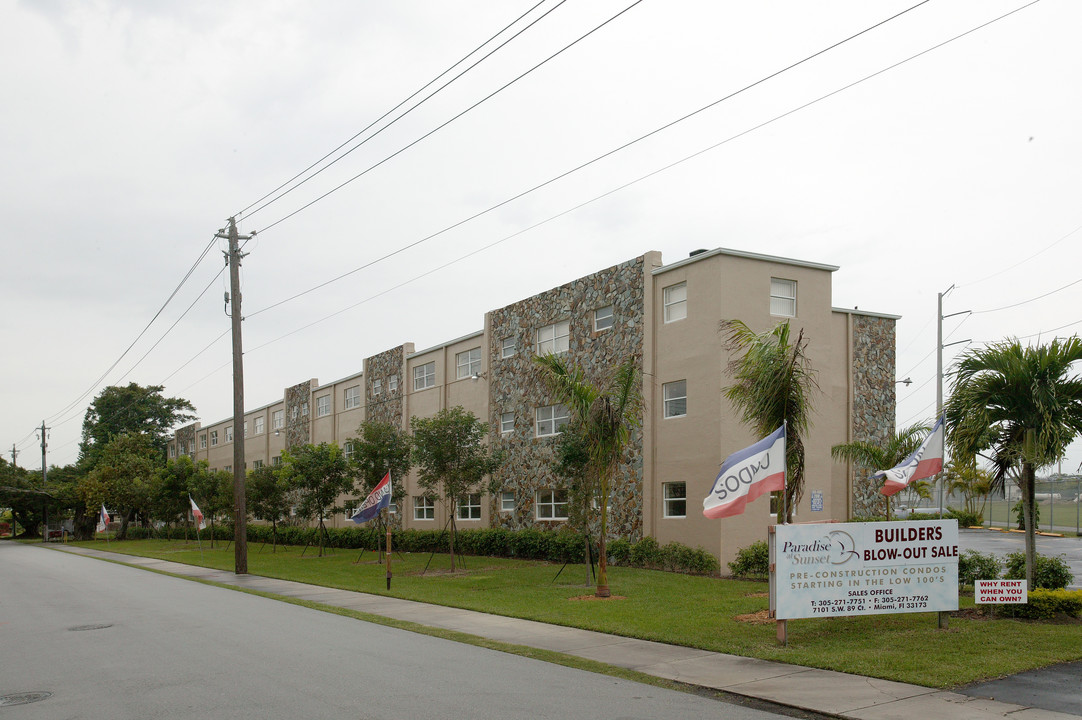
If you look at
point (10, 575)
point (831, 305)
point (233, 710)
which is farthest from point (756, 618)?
point (10, 575)

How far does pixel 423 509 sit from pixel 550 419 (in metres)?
11.1

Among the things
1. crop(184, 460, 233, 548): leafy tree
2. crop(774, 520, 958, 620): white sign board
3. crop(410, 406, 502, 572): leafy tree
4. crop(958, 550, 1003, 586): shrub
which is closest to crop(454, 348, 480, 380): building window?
crop(410, 406, 502, 572): leafy tree

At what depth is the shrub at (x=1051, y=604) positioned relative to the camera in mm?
13070

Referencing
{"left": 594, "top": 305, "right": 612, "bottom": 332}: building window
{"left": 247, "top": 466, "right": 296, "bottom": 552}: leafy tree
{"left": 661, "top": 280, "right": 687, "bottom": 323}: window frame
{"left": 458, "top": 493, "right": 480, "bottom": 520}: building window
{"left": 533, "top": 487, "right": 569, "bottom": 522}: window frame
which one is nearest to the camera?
{"left": 661, "top": 280, "right": 687, "bottom": 323}: window frame

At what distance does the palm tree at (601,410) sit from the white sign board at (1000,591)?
25.9 feet

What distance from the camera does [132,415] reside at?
85.0m

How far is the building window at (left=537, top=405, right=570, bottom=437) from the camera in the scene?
31.5m

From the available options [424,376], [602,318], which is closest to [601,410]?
[602,318]

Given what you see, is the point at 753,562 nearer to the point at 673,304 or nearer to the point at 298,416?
the point at 673,304

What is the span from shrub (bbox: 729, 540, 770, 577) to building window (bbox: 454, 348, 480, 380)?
17.2 metres

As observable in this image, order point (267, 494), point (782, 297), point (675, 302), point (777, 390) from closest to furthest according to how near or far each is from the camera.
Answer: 1. point (777, 390)
2. point (782, 297)
3. point (675, 302)
4. point (267, 494)

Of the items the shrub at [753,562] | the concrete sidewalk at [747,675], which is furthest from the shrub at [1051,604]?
the shrub at [753,562]

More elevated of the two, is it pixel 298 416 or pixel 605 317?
pixel 605 317

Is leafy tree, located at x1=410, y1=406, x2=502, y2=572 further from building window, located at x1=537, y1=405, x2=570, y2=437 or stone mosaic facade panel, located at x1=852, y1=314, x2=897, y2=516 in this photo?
stone mosaic facade panel, located at x1=852, y1=314, x2=897, y2=516
